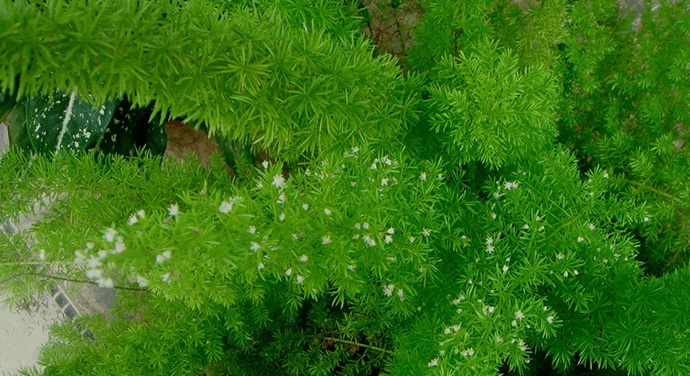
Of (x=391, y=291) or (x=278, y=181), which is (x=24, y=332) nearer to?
(x=391, y=291)

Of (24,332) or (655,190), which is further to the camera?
(24,332)

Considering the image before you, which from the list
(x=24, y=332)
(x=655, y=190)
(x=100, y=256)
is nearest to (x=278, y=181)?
(x=100, y=256)

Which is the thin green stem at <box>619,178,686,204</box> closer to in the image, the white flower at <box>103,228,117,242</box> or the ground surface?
the white flower at <box>103,228,117,242</box>

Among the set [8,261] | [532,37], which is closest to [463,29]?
[532,37]

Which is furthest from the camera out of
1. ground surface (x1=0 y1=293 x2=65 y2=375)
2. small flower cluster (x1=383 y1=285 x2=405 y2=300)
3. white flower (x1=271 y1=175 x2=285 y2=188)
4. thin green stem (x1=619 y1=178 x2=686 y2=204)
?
ground surface (x1=0 y1=293 x2=65 y2=375)

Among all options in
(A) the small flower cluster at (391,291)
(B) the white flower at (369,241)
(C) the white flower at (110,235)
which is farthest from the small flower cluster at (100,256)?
(A) the small flower cluster at (391,291)

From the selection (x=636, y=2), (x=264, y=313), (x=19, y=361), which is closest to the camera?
(x=264, y=313)

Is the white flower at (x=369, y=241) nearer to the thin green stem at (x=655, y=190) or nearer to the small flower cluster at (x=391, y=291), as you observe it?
the small flower cluster at (x=391, y=291)

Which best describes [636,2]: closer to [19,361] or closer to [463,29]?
[463,29]

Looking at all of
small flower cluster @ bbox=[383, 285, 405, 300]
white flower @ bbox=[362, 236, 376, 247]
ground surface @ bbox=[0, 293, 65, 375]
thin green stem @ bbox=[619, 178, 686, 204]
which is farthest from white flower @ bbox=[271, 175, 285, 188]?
ground surface @ bbox=[0, 293, 65, 375]

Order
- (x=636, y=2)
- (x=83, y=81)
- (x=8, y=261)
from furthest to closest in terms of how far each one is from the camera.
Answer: (x=636, y=2) → (x=8, y=261) → (x=83, y=81)

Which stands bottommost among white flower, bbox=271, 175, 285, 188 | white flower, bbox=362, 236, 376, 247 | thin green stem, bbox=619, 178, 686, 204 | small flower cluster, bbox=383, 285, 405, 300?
small flower cluster, bbox=383, 285, 405, 300
